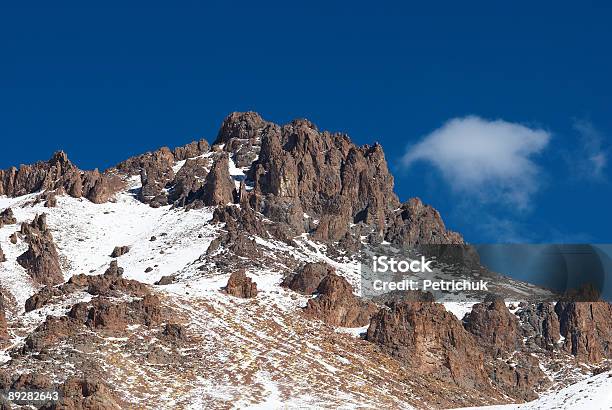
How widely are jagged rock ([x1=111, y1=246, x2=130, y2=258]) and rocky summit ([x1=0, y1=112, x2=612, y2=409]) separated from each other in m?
0.18

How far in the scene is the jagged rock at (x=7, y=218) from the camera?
153625 millimetres

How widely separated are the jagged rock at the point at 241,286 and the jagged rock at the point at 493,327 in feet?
80.0

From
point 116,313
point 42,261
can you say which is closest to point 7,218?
point 42,261

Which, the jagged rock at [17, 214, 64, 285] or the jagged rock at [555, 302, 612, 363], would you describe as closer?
the jagged rock at [17, 214, 64, 285]

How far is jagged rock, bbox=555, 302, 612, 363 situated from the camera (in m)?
142

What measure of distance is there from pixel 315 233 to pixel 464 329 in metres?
34.0

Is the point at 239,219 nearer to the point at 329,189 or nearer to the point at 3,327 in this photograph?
the point at 329,189

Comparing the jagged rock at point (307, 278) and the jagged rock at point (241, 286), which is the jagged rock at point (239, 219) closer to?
the jagged rock at point (307, 278)

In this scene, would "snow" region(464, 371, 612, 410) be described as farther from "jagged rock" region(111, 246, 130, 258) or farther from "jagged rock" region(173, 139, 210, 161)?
"jagged rock" region(173, 139, 210, 161)

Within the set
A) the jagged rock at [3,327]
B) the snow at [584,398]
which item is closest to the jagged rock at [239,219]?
the jagged rock at [3,327]

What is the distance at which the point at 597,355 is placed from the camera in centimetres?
14112

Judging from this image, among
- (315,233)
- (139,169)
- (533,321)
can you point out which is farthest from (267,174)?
(533,321)

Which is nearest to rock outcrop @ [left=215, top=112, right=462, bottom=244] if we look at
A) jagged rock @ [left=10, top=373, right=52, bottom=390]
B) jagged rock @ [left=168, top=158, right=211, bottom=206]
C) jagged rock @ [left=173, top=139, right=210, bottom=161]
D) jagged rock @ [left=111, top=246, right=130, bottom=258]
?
jagged rock @ [left=168, top=158, right=211, bottom=206]

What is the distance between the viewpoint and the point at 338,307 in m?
127
